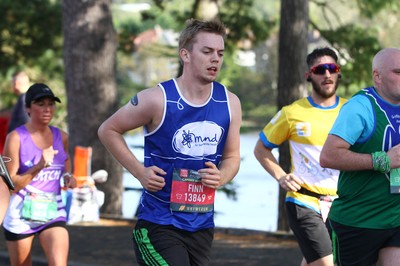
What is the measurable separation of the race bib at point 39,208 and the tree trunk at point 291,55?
6.14 m

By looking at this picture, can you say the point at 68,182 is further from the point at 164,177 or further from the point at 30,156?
the point at 164,177

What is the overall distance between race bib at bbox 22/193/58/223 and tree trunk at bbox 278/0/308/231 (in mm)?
6144

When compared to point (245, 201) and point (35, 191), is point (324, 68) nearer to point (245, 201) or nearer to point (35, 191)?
point (35, 191)

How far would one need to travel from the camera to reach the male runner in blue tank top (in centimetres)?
605

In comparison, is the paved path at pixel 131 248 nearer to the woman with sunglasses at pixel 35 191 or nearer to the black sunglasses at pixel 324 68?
the woman with sunglasses at pixel 35 191

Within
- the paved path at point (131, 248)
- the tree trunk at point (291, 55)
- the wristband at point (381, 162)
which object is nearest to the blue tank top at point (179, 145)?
the wristband at point (381, 162)

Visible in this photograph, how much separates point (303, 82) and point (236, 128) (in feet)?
25.6

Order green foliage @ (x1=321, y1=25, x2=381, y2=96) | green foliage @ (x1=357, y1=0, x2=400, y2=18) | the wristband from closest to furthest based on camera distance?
the wristband → green foliage @ (x1=321, y1=25, x2=381, y2=96) → green foliage @ (x1=357, y1=0, x2=400, y2=18)

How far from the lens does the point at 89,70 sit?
51.8 ft

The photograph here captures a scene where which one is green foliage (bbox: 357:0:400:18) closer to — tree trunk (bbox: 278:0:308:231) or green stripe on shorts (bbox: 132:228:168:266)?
tree trunk (bbox: 278:0:308:231)

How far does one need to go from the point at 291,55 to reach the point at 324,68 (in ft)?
20.9

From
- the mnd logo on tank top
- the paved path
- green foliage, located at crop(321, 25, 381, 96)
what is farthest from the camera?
green foliage, located at crop(321, 25, 381, 96)

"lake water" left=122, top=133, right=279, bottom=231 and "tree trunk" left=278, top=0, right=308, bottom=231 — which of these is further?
"lake water" left=122, top=133, right=279, bottom=231

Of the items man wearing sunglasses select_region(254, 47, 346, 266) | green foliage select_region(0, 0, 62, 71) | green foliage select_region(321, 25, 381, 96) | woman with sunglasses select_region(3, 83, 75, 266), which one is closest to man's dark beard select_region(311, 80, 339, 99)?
man wearing sunglasses select_region(254, 47, 346, 266)
